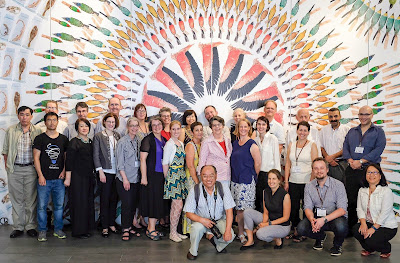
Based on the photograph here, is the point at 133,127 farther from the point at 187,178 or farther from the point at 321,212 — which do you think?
the point at 321,212

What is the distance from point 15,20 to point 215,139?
127 inches

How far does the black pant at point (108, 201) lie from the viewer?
4.40 meters

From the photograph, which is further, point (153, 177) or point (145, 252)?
point (153, 177)

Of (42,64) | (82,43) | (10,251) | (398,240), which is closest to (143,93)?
(82,43)

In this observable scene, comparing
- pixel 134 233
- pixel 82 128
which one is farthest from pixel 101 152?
pixel 134 233

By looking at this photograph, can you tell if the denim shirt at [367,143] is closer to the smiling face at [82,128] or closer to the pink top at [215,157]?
the pink top at [215,157]

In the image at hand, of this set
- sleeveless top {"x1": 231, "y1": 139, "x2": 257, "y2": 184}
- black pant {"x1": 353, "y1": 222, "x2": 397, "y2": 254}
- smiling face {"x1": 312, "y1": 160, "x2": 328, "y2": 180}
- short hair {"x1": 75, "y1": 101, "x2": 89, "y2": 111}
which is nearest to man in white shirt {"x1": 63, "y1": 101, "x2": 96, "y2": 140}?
short hair {"x1": 75, "y1": 101, "x2": 89, "y2": 111}

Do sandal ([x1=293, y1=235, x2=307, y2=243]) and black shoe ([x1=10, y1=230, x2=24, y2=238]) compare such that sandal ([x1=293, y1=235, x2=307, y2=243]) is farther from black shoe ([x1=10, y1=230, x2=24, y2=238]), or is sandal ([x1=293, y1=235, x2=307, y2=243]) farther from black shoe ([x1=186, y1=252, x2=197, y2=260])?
black shoe ([x1=10, y1=230, x2=24, y2=238])

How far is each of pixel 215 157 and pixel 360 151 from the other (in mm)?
1817

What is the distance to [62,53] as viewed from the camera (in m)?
5.13

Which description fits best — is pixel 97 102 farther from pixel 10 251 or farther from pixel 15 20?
pixel 10 251

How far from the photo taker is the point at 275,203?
3982mm

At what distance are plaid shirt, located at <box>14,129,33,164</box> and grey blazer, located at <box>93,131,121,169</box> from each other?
0.82 m

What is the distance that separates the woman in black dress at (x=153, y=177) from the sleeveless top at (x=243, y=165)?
865 mm
